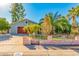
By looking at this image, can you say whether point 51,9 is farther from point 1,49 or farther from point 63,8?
point 1,49

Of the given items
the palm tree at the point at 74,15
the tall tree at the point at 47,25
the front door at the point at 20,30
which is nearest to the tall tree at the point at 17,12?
the front door at the point at 20,30

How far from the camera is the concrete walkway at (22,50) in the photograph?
238 inches

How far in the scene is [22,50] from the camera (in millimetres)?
6211

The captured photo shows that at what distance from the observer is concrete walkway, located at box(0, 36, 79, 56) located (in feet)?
19.8

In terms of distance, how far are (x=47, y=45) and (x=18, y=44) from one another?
0.86 metres

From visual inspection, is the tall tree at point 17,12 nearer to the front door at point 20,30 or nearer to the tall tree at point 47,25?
the front door at point 20,30

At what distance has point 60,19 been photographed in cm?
658

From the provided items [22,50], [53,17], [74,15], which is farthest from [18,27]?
[74,15]

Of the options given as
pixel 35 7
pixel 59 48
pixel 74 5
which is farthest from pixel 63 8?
pixel 59 48

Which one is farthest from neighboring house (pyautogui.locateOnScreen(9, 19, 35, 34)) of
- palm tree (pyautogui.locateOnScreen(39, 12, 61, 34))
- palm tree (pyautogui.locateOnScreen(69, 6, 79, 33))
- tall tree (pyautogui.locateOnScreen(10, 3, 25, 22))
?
palm tree (pyautogui.locateOnScreen(69, 6, 79, 33))

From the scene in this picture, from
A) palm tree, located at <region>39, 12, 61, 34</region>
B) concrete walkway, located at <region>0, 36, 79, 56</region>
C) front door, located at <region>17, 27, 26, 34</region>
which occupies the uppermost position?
palm tree, located at <region>39, 12, 61, 34</region>

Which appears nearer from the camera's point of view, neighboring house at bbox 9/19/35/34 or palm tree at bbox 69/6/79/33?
neighboring house at bbox 9/19/35/34

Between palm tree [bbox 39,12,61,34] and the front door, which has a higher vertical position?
palm tree [bbox 39,12,61,34]

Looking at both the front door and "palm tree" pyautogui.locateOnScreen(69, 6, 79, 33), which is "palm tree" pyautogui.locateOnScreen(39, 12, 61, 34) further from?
the front door
